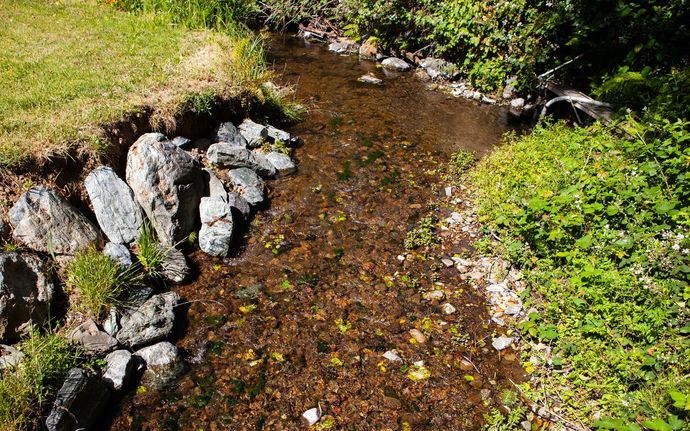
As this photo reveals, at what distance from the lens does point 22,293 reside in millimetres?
4051

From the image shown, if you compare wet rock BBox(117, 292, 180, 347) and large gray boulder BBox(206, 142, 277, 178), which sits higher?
large gray boulder BBox(206, 142, 277, 178)

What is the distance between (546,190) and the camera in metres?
5.57

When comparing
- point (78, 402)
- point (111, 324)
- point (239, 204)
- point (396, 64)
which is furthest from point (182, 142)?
point (396, 64)

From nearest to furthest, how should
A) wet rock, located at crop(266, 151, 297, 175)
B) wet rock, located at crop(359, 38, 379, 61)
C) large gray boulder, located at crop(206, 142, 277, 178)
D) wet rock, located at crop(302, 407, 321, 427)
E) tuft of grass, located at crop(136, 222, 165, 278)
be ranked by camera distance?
wet rock, located at crop(302, 407, 321, 427)
tuft of grass, located at crop(136, 222, 165, 278)
large gray boulder, located at crop(206, 142, 277, 178)
wet rock, located at crop(266, 151, 297, 175)
wet rock, located at crop(359, 38, 379, 61)

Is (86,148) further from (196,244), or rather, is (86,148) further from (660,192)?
(660,192)

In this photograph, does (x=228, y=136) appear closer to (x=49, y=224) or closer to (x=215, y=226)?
(x=215, y=226)

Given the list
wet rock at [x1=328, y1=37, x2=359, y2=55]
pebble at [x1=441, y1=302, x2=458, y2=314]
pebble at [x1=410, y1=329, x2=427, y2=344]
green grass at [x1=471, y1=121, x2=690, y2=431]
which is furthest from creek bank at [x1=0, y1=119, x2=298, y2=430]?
wet rock at [x1=328, y1=37, x2=359, y2=55]

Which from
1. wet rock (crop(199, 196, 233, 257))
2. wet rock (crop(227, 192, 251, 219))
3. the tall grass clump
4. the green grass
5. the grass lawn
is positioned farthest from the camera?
wet rock (crop(227, 192, 251, 219))

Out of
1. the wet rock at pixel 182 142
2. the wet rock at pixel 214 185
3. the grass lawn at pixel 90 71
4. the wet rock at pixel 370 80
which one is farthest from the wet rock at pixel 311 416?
the wet rock at pixel 370 80

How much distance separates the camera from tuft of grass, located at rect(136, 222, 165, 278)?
5.03 m

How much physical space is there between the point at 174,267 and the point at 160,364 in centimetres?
128

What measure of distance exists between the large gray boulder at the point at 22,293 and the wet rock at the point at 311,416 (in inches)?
100

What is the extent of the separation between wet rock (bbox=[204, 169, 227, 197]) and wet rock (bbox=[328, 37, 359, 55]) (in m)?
8.50

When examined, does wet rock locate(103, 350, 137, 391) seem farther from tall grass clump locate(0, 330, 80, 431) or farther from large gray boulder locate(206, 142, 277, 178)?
large gray boulder locate(206, 142, 277, 178)
